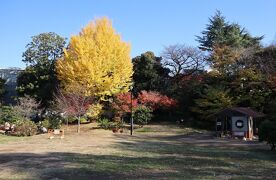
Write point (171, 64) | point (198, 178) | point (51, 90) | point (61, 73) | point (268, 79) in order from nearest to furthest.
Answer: point (198, 178), point (268, 79), point (61, 73), point (51, 90), point (171, 64)

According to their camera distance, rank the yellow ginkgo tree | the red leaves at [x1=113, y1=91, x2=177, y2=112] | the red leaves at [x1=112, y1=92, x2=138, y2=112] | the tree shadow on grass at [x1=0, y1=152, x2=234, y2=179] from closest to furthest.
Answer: the tree shadow on grass at [x1=0, y1=152, x2=234, y2=179] < the yellow ginkgo tree < the red leaves at [x1=112, y1=92, x2=138, y2=112] < the red leaves at [x1=113, y1=91, x2=177, y2=112]

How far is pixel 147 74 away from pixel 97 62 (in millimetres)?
8487

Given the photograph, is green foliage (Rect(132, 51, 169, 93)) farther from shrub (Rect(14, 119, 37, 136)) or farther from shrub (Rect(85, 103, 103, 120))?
shrub (Rect(14, 119, 37, 136))

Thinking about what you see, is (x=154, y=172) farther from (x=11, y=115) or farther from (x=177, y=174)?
(x=11, y=115)

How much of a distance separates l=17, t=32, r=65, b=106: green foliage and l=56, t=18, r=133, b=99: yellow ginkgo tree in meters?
3.56

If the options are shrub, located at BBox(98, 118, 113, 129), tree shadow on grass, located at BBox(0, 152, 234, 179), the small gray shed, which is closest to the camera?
tree shadow on grass, located at BBox(0, 152, 234, 179)

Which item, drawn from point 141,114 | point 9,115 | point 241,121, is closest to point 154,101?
point 141,114

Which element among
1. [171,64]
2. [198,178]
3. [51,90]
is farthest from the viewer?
[171,64]

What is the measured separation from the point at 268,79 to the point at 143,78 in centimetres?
1402

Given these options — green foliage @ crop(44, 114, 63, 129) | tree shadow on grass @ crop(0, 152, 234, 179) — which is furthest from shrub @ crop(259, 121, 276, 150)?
green foliage @ crop(44, 114, 63, 129)

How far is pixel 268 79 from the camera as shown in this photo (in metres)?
33.7

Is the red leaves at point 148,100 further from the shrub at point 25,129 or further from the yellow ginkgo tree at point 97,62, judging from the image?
the shrub at point 25,129

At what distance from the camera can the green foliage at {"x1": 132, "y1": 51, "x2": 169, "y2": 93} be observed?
42.5m

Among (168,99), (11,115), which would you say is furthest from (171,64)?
(11,115)
